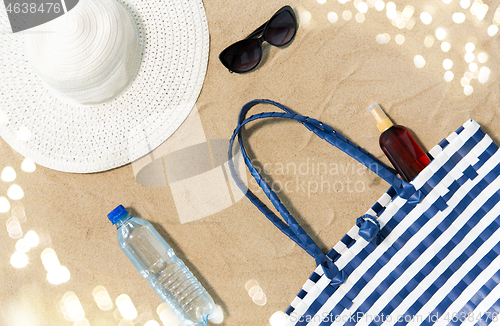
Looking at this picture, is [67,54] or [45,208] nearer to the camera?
[67,54]

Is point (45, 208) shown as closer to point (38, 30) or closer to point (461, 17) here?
point (38, 30)

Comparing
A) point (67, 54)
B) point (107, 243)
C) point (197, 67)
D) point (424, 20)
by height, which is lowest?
point (107, 243)

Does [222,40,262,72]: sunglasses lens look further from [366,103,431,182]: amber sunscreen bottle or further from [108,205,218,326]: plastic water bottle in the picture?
[108,205,218,326]: plastic water bottle

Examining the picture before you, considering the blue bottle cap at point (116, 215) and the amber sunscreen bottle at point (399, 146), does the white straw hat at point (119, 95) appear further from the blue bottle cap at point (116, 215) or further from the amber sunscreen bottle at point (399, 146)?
the amber sunscreen bottle at point (399, 146)

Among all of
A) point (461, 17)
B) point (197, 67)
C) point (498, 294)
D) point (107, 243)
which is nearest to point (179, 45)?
point (197, 67)

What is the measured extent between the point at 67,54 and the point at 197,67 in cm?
33

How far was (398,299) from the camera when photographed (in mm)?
793

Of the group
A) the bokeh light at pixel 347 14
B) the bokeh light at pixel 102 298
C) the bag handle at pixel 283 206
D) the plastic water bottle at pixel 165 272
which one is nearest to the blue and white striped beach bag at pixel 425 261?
the bag handle at pixel 283 206

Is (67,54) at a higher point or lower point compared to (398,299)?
higher

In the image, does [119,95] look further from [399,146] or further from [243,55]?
[399,146]

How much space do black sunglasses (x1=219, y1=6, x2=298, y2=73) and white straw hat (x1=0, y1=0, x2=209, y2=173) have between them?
81 millimetres

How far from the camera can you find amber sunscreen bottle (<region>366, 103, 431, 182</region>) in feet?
2.89

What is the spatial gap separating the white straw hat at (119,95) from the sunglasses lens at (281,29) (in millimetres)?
187

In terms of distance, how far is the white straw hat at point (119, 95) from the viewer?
2.93 ft
